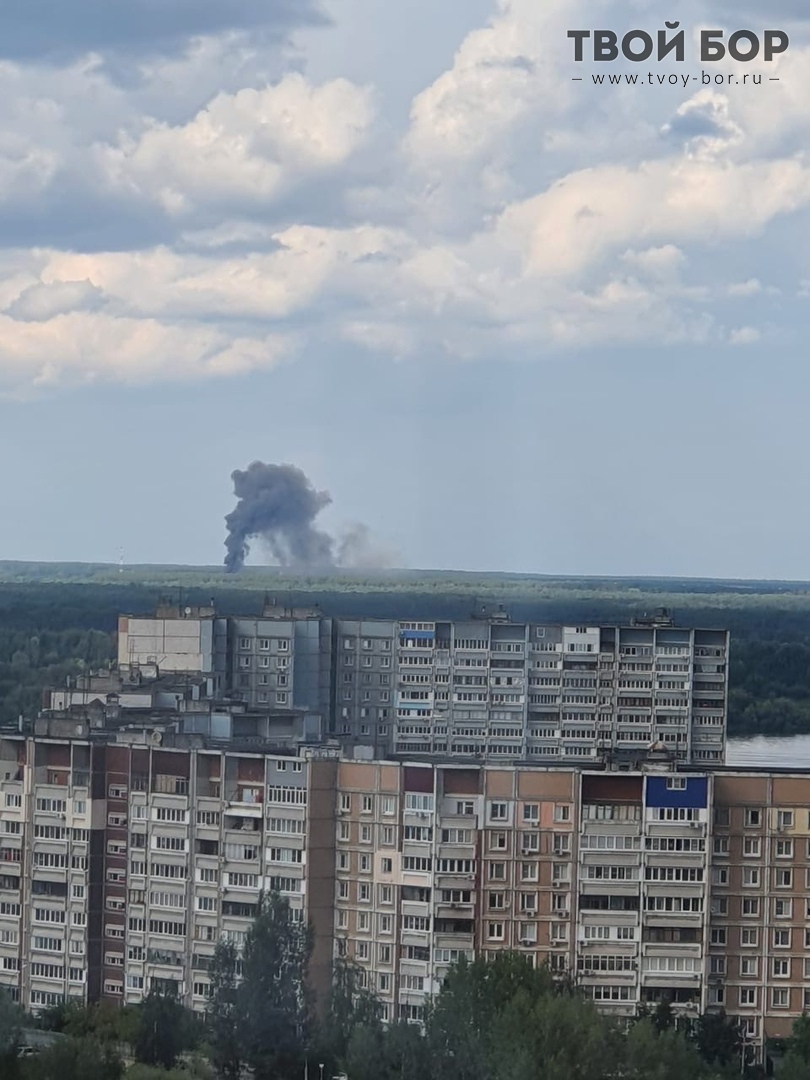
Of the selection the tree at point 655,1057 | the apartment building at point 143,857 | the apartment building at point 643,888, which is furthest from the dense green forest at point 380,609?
the tree at point 655,1057

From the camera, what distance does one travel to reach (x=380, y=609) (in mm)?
70625

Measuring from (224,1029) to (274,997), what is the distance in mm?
371

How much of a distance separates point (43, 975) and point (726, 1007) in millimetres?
5255

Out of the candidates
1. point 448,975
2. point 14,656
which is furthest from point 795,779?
point 14,656

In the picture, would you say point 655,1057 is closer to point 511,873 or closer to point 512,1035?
point 512,1035

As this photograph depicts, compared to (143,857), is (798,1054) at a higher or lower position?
lower

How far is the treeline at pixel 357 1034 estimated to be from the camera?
1510 centimetres

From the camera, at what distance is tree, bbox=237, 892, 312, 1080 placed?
1650 cm

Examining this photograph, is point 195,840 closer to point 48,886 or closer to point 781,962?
point 48,886

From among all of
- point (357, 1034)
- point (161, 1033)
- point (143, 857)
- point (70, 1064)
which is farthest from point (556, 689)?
point (70, 1064)

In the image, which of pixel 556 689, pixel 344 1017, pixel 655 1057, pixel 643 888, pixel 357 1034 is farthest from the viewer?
pixel 556 689

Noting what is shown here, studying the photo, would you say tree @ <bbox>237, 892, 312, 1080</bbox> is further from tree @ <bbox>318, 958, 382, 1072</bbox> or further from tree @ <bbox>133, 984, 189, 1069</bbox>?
tree @ <bbox>133, 984, 189, 1069</bbox>

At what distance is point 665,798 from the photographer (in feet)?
60.2

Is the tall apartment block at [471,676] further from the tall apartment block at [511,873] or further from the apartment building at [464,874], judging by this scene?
the apartment building at [464,874]
